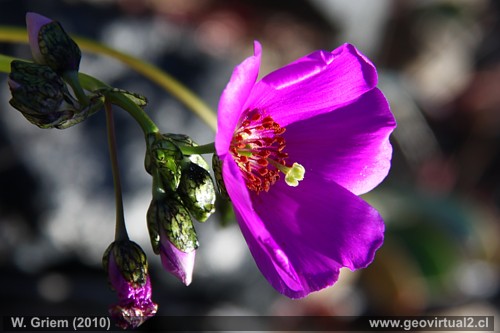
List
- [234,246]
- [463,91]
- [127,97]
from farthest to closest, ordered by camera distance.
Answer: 1. [463,91]
2. [234,246]
3. [127,97]

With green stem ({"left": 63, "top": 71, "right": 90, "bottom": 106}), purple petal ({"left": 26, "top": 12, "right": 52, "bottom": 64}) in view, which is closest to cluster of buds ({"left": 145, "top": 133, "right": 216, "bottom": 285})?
green stem ({"left": 63, "top": 71, "right": 90, "bottom": 106})

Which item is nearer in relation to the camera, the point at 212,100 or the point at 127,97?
the point at 127,97

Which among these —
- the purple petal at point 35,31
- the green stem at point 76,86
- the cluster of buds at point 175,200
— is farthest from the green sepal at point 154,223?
the purple petal at point 35,31

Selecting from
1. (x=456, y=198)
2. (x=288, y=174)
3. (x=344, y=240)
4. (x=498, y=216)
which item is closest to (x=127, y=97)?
(x=288, y=174)

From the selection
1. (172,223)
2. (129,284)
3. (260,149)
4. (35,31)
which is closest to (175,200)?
(172,223)

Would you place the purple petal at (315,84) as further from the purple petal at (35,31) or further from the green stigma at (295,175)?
the purple petal at (35,31)

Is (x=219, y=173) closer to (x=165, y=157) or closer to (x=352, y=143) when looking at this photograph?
(x=165, y=157)

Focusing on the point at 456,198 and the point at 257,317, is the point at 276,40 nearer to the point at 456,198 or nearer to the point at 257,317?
the point at 456,198
